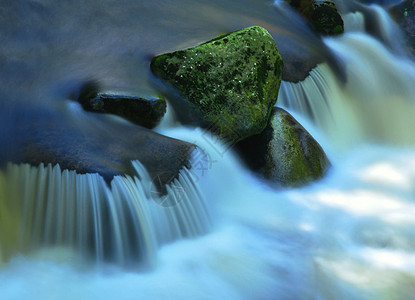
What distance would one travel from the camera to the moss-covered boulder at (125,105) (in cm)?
454

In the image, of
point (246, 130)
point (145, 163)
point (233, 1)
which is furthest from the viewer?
point (233, 1)

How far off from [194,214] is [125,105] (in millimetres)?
1268

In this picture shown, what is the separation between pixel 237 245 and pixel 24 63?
114 inches

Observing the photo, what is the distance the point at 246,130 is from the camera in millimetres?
5105

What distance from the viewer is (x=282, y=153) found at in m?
5.23

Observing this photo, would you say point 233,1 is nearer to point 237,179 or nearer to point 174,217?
point 237,179

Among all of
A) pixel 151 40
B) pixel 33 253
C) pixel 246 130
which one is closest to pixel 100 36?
pixel 151 40

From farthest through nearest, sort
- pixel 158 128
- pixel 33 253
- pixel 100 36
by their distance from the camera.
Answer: pixel 100 36, pixel 158 128, pixel 33 253

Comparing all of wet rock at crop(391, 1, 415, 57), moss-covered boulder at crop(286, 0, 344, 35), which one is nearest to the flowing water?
moss-covered boulder at crop(286, 0, 344, 35)

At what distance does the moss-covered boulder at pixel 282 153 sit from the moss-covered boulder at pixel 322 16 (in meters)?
3.26

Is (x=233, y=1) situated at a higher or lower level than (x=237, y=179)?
higher

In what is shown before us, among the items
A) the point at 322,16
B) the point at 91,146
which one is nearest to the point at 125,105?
the point at 91,146

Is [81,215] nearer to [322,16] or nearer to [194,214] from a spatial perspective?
[194,214]

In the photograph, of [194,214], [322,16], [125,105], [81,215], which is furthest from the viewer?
[322,16]
